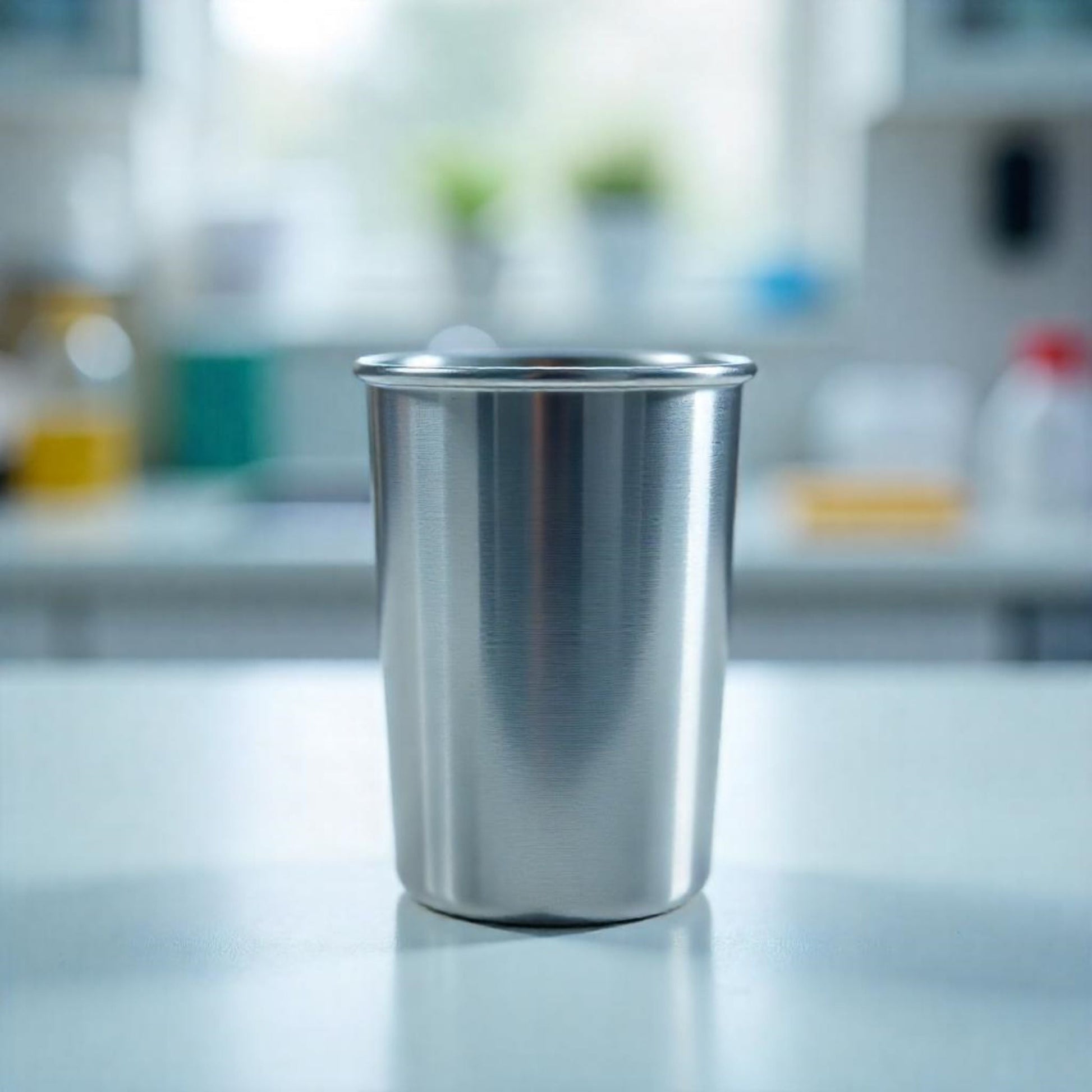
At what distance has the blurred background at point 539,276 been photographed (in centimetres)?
170

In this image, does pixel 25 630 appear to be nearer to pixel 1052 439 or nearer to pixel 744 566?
pixel 744 566

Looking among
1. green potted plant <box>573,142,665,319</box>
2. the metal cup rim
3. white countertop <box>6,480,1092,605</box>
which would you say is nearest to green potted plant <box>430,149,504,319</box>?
green potted plant <box>573,142,665,319</box>

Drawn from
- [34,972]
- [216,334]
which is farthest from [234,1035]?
[216,334]

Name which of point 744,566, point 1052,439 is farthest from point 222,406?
point 1052,439

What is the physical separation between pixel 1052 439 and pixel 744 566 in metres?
0.55

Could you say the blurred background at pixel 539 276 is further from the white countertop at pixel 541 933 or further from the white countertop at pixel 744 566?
the white countertop at pixel 541 933

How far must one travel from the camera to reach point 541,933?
1.47 feet

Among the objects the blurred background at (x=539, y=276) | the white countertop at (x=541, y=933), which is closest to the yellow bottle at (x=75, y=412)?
the blurred background at (x=539, y=276)

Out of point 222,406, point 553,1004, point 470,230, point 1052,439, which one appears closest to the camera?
point 553,1004

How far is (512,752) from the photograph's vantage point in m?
0.43

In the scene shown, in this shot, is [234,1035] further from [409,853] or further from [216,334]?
[216,334]

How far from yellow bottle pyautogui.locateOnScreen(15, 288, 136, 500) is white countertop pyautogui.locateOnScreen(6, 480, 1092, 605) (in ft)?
0.89

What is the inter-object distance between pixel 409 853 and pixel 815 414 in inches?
77.8

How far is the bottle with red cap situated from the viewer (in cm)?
197
